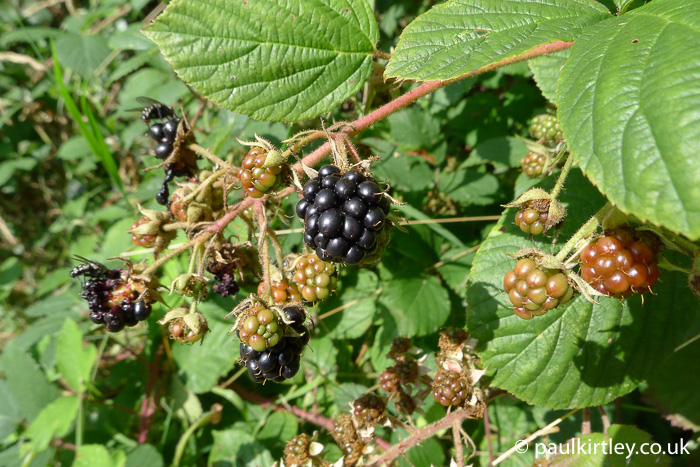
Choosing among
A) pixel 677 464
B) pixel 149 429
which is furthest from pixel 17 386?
pixel 677 464

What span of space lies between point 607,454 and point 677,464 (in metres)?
0.80

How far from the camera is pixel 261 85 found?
162 centimetres

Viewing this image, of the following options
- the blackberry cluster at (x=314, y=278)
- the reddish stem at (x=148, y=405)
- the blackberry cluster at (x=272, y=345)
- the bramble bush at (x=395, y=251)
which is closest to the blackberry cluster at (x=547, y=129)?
the bramble bush at (x=395, y=251)

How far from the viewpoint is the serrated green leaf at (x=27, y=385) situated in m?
2.91

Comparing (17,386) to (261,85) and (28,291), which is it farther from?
(28,291)

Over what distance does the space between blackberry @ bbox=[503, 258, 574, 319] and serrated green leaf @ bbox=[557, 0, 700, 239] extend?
0.34m

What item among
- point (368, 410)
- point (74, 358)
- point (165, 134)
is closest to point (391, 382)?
point (368, 410)

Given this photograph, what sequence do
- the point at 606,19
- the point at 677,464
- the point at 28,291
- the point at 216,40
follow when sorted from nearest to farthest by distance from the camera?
the point at 606,19 → the point at 216,40 → the point at 677,464 → the point at 28,291

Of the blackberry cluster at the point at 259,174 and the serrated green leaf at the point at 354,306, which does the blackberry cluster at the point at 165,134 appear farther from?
the serrated green leaf at the point at 354,306

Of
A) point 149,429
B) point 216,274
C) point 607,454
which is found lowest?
point 149,429

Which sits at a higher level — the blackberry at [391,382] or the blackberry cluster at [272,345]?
the blackberry cluster at [272,345]

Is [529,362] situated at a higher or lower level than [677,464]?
higher

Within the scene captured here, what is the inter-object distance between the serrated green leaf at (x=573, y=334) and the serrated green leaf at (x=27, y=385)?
2.88m

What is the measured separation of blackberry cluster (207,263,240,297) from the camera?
181 centimetres
